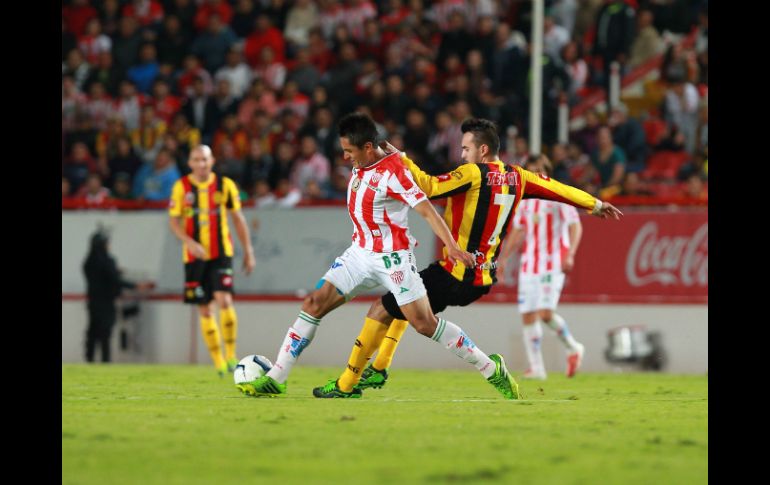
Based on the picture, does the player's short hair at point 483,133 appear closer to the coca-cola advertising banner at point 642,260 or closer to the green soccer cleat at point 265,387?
the green soccer cleat at point 265,387

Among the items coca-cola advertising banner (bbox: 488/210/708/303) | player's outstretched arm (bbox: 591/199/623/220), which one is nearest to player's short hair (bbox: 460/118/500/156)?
player's outstretched arm (bbox: 591/199/623/220)

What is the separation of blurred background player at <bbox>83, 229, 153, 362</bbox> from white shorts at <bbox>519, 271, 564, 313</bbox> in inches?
221

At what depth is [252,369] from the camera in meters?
10.3

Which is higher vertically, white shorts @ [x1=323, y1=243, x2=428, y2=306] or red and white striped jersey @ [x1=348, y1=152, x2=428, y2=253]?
red and white striped jersey @ [x1=348, y1=152, x2=428, y2=253]

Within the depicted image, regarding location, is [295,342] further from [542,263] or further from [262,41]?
[262,41]

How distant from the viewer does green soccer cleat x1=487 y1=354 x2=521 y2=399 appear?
10016 millimetres

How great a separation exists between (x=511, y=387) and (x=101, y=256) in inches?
344

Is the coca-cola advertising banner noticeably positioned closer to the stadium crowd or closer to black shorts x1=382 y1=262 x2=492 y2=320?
the stadium crowd

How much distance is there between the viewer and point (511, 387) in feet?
33.4

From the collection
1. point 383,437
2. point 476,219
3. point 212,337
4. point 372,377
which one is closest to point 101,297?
point 212,337

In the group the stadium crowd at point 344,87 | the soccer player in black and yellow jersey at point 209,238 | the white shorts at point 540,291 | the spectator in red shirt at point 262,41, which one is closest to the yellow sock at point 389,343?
the soccer player in black and yellow jersey at point 209,238

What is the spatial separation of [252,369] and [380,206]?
63.0 inches
